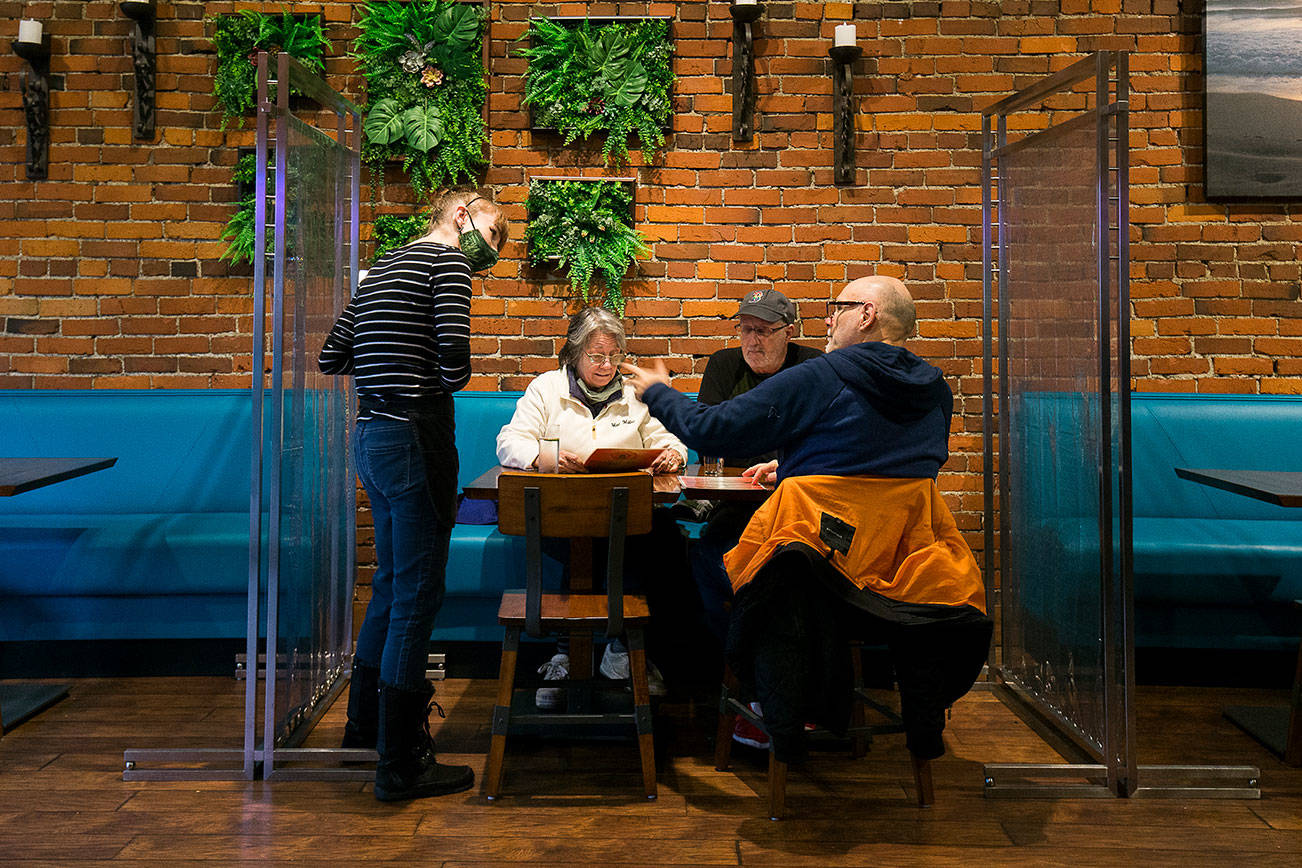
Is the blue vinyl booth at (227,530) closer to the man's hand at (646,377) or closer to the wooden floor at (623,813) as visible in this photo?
the wooden floor at (623,813)

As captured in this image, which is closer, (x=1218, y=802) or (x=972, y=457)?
(x=1218, y=802)

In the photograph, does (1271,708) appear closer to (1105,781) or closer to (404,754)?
(1105,781)

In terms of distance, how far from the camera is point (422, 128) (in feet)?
13.4

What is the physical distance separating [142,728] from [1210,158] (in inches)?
174

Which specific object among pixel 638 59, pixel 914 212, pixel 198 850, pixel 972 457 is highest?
pixel 638 59

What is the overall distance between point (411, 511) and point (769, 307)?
1.41 metres

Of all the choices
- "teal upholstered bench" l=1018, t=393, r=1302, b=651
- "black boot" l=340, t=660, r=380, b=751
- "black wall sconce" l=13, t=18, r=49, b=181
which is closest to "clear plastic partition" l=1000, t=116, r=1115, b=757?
"teal upholstered bench" l=1018, t=393, r=1302, b=651

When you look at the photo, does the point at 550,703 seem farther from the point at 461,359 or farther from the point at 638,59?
the point at 638,59

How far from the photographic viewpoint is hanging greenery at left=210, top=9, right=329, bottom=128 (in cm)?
411

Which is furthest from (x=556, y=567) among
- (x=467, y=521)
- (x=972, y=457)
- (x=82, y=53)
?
(x=82, y=53)

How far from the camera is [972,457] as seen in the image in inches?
169

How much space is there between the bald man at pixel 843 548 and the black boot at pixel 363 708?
1.05m

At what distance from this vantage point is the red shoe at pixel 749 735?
2.83m

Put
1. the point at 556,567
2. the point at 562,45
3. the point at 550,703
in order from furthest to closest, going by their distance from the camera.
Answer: the point at 562,45 < the point at 556,567 < the point at 550,703
